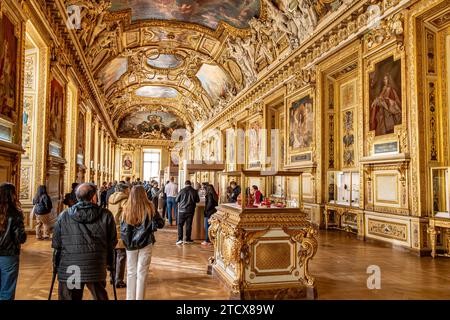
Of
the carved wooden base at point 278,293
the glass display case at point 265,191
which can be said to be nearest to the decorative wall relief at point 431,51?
the glass display case at point 265,191

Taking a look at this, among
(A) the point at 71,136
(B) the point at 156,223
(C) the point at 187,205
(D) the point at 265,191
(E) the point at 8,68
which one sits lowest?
(C) the point at 187,205

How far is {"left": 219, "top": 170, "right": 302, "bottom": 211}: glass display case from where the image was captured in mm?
4684

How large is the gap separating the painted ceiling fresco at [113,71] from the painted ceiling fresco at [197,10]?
4.95 m

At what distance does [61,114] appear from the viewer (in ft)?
37.9

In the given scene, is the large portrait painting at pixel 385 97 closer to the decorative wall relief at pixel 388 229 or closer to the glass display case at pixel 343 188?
the glass display case at pixel 343 188

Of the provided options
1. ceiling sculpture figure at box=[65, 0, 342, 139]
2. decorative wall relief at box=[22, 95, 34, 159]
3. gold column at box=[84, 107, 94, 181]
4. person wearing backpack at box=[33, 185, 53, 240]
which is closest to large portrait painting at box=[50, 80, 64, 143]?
decorative wall relief at box=[22, 95, 34, 159]

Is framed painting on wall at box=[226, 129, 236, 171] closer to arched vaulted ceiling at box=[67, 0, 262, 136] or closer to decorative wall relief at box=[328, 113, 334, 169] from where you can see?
arched vaulted ceiling at box=[67, 0, 262, 136]

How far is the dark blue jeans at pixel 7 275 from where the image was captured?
3.45m

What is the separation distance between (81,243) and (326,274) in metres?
3.88

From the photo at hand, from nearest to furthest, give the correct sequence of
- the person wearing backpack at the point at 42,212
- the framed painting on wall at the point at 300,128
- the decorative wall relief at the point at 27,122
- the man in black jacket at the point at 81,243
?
the man in black jacket at the point at 81,243
the person wearing backpack at the point at 42,212
the decorative wall relief at the point at 27,122
the framed painting on wall at the point at 300,128

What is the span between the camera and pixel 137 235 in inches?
149

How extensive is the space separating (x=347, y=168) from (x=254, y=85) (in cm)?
784

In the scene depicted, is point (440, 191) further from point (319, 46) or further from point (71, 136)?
point (71, 136)

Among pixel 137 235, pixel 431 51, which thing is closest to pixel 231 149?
pixel 431 51
